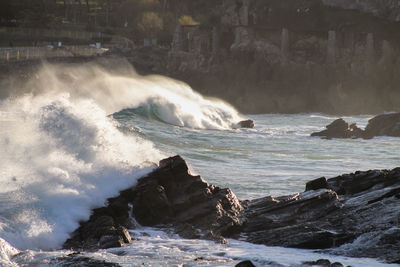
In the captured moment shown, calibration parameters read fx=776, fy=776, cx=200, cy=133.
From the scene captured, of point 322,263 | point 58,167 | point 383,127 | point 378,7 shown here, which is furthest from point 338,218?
point 378,7

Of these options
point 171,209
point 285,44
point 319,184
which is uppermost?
point 285,44

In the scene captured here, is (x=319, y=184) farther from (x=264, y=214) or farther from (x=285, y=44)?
(x=285, y=44)

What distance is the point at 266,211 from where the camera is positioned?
1435cm

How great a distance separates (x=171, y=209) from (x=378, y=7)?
53.5 meters

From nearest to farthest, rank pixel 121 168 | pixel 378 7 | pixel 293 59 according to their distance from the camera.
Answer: pixel 121 168 < pixel 293 59 < pixel 378 7

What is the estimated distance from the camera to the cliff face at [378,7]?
2478 inches

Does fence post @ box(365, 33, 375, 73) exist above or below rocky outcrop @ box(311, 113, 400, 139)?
above

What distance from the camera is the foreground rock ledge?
41.0 feet

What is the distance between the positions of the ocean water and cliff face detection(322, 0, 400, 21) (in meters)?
31.4

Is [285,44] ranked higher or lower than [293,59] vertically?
higher

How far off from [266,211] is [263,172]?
711 centimetres

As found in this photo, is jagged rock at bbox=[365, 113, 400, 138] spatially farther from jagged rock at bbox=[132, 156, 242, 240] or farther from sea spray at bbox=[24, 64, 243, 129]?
jagged rock at bbox=[132, 156, 242, 240]

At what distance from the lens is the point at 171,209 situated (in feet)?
46.8

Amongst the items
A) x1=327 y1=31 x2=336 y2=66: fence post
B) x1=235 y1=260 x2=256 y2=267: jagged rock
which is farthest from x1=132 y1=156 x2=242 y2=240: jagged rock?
x1=327 y1=31 x2=336 y2=66: fence post
